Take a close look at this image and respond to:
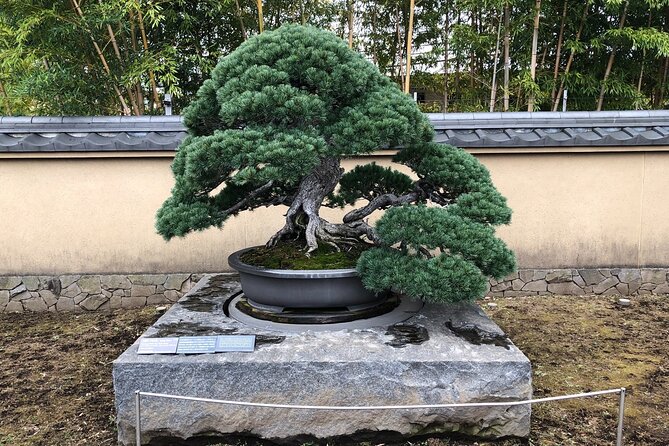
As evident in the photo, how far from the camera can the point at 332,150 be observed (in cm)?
257

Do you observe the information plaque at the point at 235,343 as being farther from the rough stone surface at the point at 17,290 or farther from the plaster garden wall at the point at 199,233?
the rough stone surface at the point at 17,290

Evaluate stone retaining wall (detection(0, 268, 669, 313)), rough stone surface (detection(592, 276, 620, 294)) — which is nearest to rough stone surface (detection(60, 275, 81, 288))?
stone retaining wall (detection(0, 268, 669, 313))

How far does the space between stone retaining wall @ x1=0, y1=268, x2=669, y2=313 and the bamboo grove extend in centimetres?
180

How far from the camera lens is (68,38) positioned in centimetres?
498

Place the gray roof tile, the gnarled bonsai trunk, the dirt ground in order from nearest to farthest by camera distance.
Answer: the dirt ground < the gnarled bonsai trunk < the gray roof tile

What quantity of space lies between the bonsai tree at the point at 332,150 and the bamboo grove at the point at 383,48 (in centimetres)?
284

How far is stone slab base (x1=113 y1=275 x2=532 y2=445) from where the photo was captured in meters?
2.33

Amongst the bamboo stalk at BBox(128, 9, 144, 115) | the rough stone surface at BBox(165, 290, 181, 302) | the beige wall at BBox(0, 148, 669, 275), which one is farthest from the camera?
the bamboo stalk at BBox(128, 9, 144, 115)

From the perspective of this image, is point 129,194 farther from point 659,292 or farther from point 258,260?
point 659,292

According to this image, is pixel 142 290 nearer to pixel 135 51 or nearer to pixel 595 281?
pixel 135 51

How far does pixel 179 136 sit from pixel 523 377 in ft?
12.1

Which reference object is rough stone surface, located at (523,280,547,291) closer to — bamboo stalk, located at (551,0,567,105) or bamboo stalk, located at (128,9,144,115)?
bamboo stalk, located at (551,0,567,105)

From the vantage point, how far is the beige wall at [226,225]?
15.2 feet

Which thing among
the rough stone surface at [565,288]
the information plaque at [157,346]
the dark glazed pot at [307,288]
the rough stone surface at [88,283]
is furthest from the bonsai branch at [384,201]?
the rough stone surface at [88,283]
